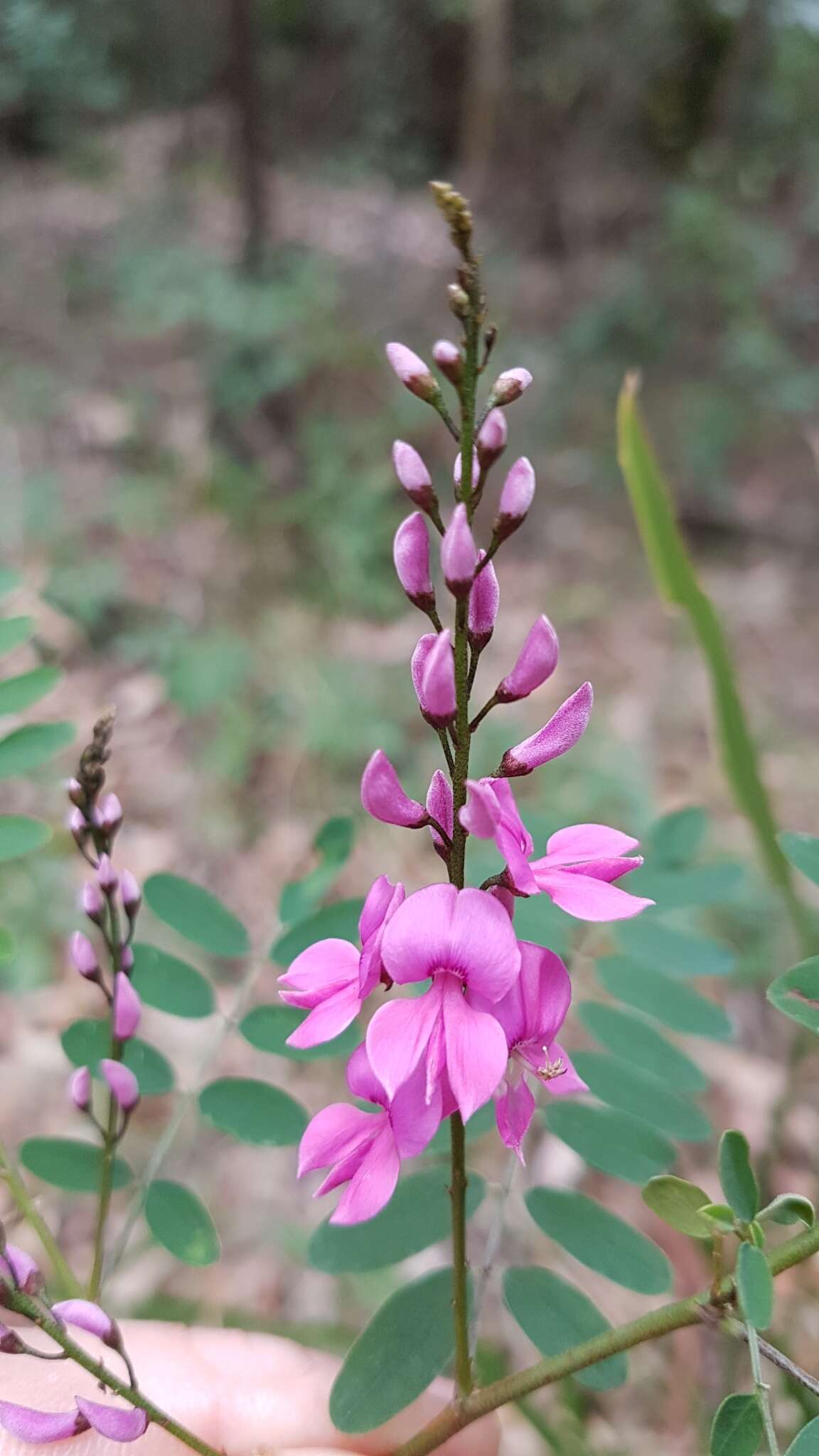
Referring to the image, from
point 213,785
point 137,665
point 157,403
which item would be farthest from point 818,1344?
point 157,403

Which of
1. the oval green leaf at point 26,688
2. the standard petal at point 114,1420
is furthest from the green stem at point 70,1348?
the oval green leaf at point 26,688

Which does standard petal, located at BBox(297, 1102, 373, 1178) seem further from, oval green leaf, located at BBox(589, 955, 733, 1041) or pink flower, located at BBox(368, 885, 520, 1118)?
oval green leaf, located at BBox(589, 955, 733, 1041)

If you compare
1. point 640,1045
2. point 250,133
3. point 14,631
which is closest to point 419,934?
point 640,1045

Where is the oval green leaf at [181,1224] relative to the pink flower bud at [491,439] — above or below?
below

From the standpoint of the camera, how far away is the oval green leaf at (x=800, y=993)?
0.59m

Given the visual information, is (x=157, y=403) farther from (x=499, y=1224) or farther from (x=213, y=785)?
(x=499, y=1224)

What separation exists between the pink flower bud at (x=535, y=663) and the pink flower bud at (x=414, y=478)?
0.08 meters

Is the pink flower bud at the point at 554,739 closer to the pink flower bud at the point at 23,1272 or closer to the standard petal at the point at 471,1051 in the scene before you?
the standard petal at the point at 471,1051

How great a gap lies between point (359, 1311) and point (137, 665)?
70.3 inches

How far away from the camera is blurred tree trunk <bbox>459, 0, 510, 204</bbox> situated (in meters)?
Result: 4.84

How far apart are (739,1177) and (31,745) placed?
69 cm

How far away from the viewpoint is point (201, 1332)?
0.95 meters

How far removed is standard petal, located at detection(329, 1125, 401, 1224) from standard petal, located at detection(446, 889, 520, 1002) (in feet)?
0.35

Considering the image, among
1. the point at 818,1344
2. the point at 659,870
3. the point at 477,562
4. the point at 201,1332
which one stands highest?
the point at 477,562
